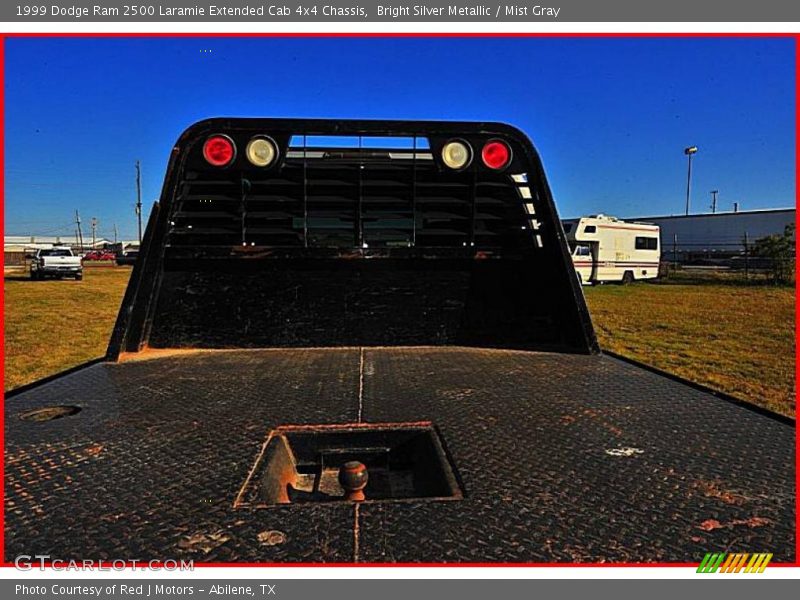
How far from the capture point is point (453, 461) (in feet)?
5.36

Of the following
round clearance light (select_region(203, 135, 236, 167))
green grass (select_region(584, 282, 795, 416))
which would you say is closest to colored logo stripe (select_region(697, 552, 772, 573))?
round clearance light (select_region(203, 135, 236, 167))

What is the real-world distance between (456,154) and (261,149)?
1.09 m

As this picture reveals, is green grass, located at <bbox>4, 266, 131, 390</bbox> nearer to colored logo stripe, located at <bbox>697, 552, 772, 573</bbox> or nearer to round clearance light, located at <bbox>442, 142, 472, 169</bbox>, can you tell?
round clearance light, located at <bbox>442, 142, 472, 169</bbox>

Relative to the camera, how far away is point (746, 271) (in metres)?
23.5

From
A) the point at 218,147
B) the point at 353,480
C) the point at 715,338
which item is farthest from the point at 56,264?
the point at 353,480

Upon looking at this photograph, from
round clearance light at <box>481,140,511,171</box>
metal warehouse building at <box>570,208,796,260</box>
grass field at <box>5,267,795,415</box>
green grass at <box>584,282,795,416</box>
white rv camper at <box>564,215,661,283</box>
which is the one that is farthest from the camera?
metal warehouse building at <box>570,208,796,260</box>

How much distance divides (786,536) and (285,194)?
9.51ft

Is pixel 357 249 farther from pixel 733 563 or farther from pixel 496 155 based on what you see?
pixel 733 563

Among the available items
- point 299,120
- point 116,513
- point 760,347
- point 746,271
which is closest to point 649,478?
point 116,513

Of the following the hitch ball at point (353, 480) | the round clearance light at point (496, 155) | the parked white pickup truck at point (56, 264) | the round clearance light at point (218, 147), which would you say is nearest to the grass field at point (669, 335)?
the round clearance light at point (496, 155)

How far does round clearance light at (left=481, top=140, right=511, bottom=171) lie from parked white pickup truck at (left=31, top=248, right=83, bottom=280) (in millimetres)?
28355

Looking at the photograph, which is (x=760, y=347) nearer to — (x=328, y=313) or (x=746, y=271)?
(x=328, y=313)

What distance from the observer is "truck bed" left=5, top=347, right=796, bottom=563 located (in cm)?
121

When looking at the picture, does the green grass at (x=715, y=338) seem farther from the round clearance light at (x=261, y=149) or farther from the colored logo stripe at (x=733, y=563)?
the round clearance light at (x=261, y=149)
